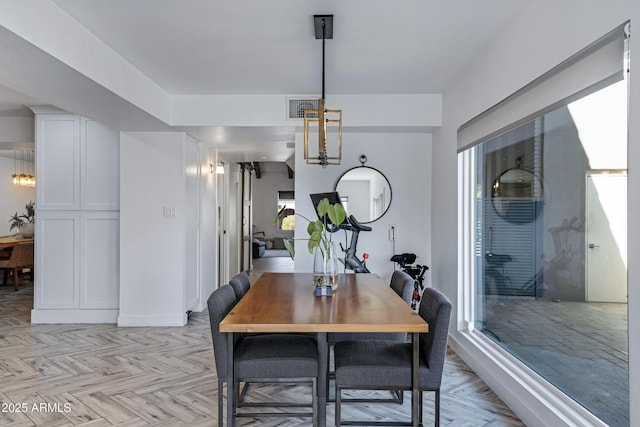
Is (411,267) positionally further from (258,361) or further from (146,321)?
(146,321)

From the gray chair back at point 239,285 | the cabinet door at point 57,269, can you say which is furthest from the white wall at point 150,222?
the gray chair back at point 239,285

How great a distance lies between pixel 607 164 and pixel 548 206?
52 cm

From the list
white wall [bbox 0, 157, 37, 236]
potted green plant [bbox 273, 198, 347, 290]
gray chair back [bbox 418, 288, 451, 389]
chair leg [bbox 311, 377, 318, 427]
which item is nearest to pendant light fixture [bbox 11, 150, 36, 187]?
white wall [bbox 0, 157, 37, 236]

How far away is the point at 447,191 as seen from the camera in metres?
3.94

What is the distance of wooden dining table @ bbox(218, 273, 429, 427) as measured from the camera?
6.17 ft

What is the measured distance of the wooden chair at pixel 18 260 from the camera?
6523 mm

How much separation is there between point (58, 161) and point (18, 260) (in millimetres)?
3004

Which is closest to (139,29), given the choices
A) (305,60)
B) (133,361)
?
(305,60)

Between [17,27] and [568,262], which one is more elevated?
[17,27]

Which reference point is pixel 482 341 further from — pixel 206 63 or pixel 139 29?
pixel 139 29

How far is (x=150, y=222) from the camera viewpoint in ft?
14.6

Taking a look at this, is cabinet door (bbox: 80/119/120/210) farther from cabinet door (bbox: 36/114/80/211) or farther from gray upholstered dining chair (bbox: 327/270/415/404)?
gray upholstered dining chair (bbox: 327/270/415/404)

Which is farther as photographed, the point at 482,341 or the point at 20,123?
the point at 20,123

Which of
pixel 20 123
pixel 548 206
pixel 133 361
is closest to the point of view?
pixel 548 206
